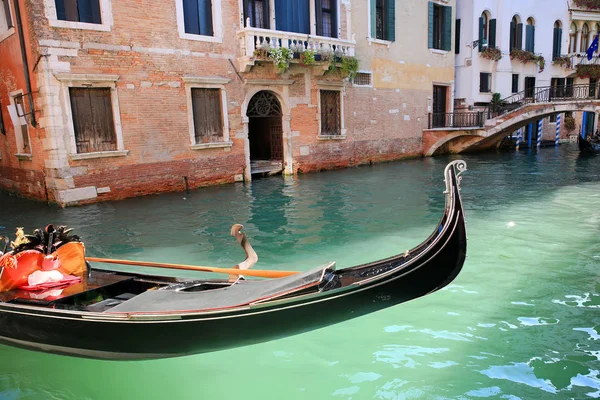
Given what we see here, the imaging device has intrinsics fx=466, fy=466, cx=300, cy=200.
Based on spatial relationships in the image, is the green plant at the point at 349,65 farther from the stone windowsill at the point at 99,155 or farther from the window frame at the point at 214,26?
the stone windowsill at the point at 99,155

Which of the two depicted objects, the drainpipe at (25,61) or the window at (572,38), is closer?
the drainpipe at (25,61)

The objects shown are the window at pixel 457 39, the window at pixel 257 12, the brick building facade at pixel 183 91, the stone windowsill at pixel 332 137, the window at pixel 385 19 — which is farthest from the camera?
the window at pixel 457 39

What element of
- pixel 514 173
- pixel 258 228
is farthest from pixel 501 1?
pixel 258 228

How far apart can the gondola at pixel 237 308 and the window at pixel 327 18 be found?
9.28 metres

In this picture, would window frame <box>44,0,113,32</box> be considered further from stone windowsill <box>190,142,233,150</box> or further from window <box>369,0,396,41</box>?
window <box>369,0,396,41</box>

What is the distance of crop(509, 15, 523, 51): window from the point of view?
16.7 meters

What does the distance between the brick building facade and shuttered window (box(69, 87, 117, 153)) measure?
0.02m

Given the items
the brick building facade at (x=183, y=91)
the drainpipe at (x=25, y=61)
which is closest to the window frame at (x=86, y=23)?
the brick building facade at (x=183, y=91)

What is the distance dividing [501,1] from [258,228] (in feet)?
47.3

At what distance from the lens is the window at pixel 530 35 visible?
1708cm

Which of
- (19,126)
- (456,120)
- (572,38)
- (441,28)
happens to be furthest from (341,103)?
(572,38)

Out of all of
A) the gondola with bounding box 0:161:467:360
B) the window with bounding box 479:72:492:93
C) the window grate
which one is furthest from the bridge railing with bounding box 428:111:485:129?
the gondola with bounding box 0:161:467:360

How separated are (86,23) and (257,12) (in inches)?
144

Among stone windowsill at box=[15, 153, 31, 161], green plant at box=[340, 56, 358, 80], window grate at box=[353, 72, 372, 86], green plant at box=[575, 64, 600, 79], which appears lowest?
stone windowsill at box=[15, 153, 31, 161]
